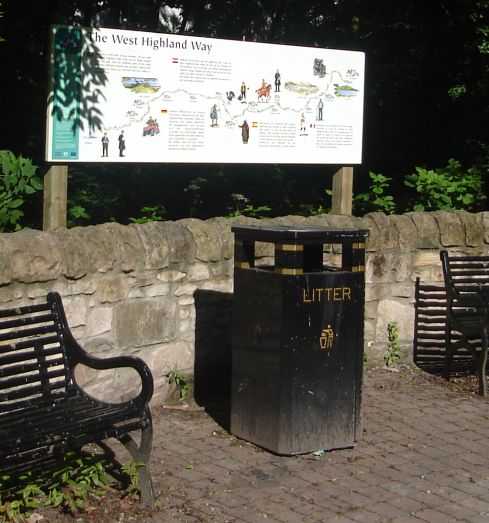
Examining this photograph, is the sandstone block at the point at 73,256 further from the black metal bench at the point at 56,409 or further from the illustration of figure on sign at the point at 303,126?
the illustration of figure on sign at the point at 303,126

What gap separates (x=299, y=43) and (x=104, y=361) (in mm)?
8072

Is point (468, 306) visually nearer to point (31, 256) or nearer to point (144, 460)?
point (31, 256)

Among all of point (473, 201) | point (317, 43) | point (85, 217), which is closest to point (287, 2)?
point (317, 43)

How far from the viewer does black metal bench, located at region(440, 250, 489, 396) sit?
7.24 metres

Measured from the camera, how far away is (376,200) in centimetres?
899

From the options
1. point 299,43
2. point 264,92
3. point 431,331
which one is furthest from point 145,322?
point 299,43

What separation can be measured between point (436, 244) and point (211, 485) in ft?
11.3

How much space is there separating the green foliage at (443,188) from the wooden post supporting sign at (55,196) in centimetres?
313

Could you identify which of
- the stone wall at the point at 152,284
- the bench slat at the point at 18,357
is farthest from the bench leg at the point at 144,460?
the stone wall at the point at 152,284

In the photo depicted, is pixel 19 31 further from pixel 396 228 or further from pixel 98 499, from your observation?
pixel 98 499

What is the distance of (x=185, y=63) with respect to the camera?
7.36 m

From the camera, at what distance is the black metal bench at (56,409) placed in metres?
4.52

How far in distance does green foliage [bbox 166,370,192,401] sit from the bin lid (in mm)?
1187

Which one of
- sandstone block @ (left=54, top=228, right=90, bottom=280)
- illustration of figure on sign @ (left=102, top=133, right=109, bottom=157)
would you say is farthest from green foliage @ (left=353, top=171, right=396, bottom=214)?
sandstone block @ (left=54, top=228, right=90, bottom=280)
